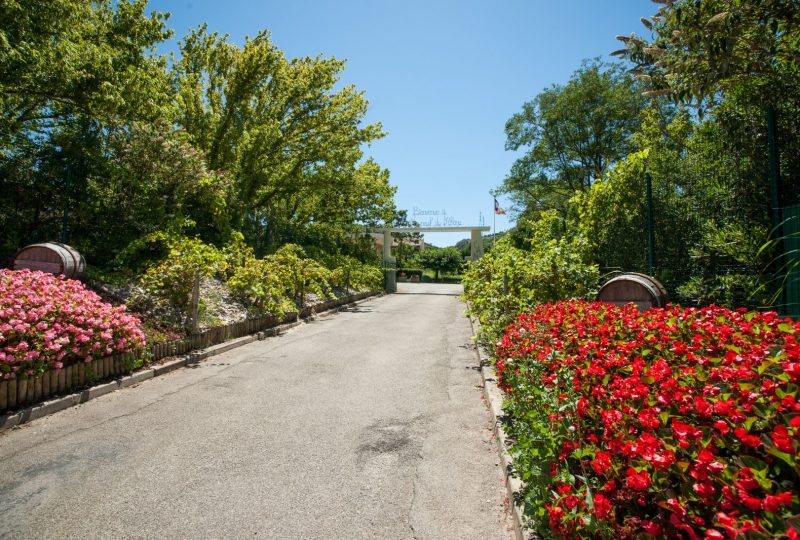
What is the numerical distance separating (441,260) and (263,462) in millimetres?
50306

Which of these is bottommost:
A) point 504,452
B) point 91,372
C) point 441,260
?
point 504,452

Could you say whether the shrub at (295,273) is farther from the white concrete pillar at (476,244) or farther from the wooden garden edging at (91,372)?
the white concrete pillar at (476,244)

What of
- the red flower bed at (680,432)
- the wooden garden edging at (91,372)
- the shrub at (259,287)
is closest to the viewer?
the red flower bed at (680,432)

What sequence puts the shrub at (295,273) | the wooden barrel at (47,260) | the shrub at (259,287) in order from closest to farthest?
the wooden barrel at (47,260)
the shrub at (259,287)
the shrub at (295,273)

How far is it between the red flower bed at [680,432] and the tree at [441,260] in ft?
163

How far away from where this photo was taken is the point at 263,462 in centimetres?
388

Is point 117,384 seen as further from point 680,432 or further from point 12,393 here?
point 680,432

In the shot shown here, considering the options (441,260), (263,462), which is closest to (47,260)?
(263,462)

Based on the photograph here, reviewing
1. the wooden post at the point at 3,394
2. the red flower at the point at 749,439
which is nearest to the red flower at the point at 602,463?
the red flower at the point at 749,439

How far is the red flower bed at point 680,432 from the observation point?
1517 millimetres

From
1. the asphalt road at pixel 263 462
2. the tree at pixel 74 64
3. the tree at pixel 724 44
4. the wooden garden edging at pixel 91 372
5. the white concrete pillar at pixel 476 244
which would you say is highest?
the tree at pixel 74 64

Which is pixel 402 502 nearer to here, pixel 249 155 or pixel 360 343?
pixel 360 343

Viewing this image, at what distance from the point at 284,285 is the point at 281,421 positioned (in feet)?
26.2

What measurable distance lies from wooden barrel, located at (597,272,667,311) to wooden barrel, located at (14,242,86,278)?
944 centimetres
